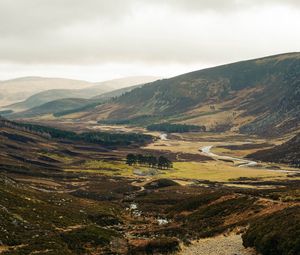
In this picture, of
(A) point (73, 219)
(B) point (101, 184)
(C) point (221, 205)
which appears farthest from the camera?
(B) point (101, 184)

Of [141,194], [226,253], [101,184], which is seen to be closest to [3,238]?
[226,253]

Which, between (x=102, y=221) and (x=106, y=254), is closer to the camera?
(x=106, y=254)

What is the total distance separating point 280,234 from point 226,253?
22.9ft

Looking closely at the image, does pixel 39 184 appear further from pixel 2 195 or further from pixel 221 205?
pixel 221 205

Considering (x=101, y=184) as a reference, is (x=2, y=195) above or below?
above

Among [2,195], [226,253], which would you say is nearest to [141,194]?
[2,195]

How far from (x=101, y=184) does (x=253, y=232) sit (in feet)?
431

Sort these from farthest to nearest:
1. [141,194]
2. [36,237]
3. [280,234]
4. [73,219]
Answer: [141,194]
[73,219]
[36,237]
[280,234]

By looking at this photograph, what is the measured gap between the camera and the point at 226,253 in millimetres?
54594

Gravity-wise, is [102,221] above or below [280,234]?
below

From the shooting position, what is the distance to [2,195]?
8531 centimetres

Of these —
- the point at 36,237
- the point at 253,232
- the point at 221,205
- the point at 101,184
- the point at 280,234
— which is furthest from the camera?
the point at 101,184

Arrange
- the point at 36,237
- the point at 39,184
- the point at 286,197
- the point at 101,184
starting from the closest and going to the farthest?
the point at 36,237
the point at 286,197
the point at 39,184
the point at 101,184

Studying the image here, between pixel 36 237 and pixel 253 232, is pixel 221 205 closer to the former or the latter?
pixel 253 232
